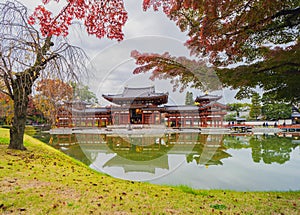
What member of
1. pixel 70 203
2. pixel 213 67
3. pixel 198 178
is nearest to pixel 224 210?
pixel 70 203

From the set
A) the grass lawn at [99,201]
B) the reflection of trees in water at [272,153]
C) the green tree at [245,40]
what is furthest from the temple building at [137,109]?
the grass lawn at [99,201]

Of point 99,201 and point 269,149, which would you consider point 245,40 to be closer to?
point 99,201

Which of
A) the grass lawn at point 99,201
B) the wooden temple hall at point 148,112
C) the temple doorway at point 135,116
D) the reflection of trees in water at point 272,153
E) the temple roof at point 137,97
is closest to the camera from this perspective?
the grass lawn at point 99,201

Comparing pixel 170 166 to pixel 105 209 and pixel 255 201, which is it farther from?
pixel 105 209

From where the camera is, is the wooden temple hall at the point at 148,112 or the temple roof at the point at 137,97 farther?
the wooden temple hall at the point at 148,112

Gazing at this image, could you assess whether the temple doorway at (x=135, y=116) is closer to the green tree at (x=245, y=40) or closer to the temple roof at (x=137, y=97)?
the temple roof at (x=137, y=97)

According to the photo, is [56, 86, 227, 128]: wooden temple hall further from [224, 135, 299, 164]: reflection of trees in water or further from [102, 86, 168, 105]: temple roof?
[224, 135, 299, 164]: reflection of trees in water

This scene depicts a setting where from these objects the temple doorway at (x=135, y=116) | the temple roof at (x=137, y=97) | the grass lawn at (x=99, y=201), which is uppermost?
the temple roof at (x=137, y=97)

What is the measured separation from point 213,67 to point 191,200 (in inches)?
84.2

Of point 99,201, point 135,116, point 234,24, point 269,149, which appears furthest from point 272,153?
point 135,116

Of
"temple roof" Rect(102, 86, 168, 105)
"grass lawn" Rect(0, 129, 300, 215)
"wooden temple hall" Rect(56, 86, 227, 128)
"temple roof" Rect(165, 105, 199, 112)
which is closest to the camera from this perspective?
"grass lawn" Rect(0, 129, 300, 215)

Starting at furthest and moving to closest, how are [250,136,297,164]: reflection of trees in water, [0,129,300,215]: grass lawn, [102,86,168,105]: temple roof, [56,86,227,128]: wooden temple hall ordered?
[56,86,227,128]: wooden temple hall → [102,86,168,105]: temple roof → [250,136,297,164]: reflection of trees in water → [0,129,300,215]: grass lawn

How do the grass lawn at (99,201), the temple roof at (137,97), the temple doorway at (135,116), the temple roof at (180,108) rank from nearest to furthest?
the grass lawn at (99,201) < the temple roof at (137,97) < the temple doorway at (135,116) < the temple roof at (180,108)

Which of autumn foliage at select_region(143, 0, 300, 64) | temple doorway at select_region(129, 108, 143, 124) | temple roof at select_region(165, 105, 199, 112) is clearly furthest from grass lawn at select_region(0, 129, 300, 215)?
temple roof at select_region(165, 105, 199, 112)
